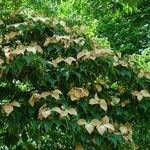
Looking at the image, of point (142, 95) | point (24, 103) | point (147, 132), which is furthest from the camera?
point (147, 132)

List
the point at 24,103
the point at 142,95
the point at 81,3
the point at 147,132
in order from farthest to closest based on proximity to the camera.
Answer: the point at 81,3
the point at 147,132
the point at 142,95
the point at 24,103

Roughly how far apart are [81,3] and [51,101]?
736 cm

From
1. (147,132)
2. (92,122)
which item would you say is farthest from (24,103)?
(147,132)

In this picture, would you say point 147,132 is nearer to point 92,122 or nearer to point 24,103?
point 92,122

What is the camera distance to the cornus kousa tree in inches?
128

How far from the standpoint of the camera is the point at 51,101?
3.29 meters

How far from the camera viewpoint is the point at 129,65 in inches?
147

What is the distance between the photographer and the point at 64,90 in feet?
11.3

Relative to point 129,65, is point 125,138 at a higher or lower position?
lower

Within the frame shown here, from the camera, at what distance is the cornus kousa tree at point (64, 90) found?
3.25 m

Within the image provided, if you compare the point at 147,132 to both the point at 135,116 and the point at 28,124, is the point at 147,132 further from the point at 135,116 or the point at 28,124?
the point at 28,124

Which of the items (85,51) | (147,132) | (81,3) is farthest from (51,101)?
(81,3)

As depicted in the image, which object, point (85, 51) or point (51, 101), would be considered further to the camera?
point (85, 51)

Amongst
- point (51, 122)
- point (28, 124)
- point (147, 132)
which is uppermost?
point (51, 122)
